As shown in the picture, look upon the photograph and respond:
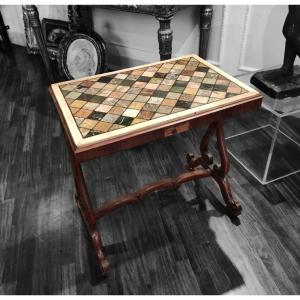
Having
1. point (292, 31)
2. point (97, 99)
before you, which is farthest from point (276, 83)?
point (97, 99)

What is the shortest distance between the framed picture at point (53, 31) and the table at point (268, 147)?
6.72ft

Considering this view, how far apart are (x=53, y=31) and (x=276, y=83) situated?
92.7 inches

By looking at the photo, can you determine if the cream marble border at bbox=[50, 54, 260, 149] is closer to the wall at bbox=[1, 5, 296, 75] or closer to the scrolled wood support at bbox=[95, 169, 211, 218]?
the scrolled wood support at bbox=[95, 169, 211, 218]

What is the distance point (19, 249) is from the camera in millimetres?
1519

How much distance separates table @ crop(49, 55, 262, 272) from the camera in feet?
3.54

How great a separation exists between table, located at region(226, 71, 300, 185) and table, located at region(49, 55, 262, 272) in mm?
384

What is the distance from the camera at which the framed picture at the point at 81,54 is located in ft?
8.71

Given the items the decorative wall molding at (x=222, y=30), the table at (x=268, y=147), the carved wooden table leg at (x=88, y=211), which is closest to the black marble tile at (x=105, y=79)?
the carved wooden table leg at (x=88, y=211)

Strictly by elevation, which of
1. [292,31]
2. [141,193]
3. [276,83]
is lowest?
[141,193]

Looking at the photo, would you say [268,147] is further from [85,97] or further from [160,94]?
[85,97]

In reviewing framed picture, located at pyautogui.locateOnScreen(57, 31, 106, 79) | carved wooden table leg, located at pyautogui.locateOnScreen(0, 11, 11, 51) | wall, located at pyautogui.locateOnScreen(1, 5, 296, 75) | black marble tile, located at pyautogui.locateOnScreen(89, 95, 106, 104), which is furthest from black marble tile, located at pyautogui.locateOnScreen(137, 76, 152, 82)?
carved wooden table leg, located at pyautogui.locateOnScreen(0, 11, 11, 51)

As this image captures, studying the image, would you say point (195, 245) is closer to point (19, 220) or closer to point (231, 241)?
point (231, 241)

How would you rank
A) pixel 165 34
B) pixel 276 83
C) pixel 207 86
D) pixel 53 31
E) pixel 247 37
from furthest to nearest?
pixel 53 31, pixel 247 37, pixel 165 34, pixel 276 83, pixel 207 86

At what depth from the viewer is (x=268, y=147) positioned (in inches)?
83.0
